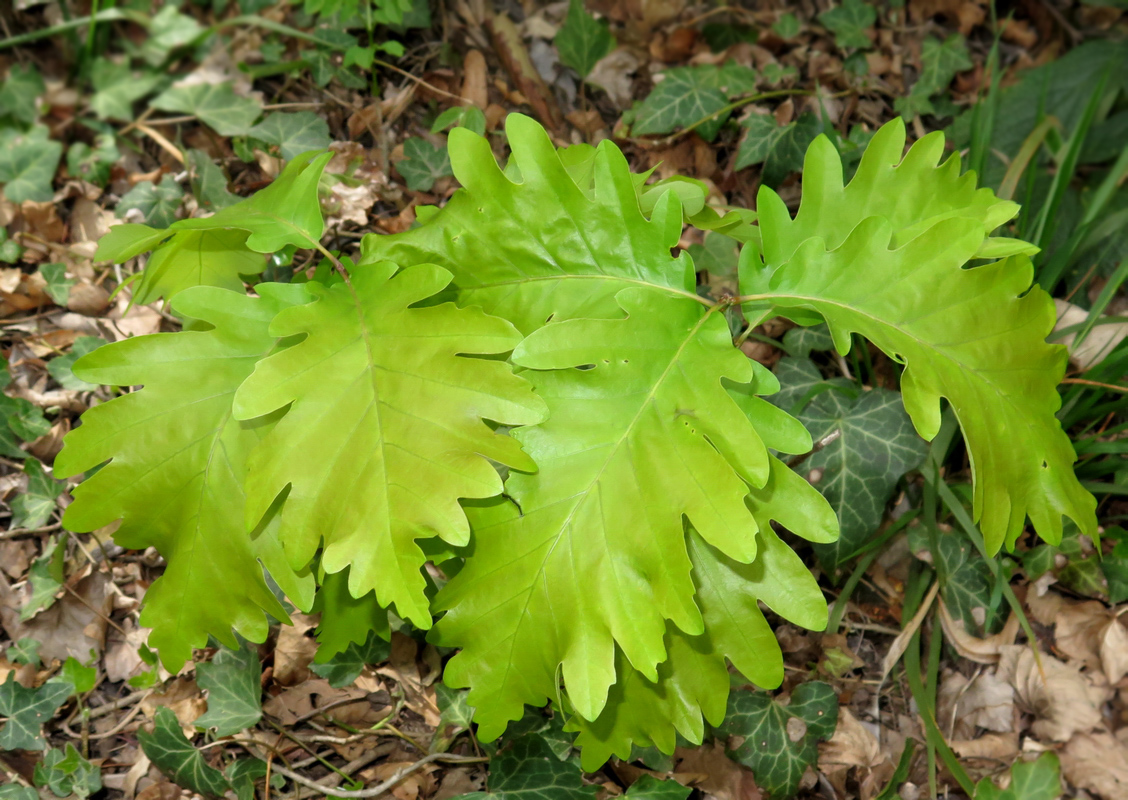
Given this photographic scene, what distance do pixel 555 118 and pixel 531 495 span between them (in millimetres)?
1647

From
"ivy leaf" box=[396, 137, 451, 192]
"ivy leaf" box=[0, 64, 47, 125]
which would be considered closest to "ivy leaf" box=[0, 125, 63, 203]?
"ivy leaf" box=[0, 64, 47, 125]

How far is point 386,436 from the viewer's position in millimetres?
1261

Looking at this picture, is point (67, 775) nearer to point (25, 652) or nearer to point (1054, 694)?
point (25, 652)

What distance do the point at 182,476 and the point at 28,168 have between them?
5.64 feet

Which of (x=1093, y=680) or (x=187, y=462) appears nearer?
(x=187, y=462)

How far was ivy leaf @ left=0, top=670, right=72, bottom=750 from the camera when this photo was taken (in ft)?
5.36

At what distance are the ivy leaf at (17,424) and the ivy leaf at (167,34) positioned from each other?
→ 1.54m

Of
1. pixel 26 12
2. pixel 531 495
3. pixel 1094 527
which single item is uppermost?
pixel 26 12

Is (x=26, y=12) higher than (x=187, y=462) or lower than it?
higher

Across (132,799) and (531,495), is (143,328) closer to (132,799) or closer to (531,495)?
(132,799)

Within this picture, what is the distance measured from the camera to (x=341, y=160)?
2359 mm

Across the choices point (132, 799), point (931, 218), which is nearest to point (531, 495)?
point (931, 218)

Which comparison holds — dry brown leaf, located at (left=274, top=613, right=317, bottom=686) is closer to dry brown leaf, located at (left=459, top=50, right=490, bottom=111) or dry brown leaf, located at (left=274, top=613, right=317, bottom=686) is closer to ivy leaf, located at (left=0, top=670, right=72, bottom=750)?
ivy leaf, located at (left=0, top=670, right=72, bottom=750)

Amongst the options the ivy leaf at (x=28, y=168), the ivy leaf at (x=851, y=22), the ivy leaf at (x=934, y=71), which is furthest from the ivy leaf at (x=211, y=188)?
the ivy leaf at (x=934, y=71)
